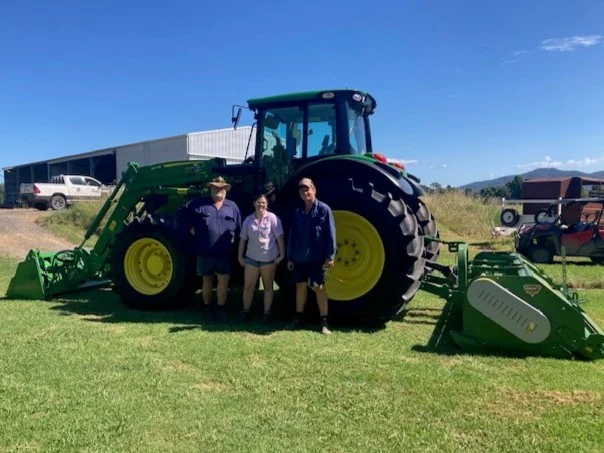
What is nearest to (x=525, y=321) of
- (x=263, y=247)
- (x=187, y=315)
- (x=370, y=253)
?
(x=370, y=253)

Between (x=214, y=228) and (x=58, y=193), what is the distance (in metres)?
22.2

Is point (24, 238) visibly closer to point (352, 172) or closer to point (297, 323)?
point (297, 323)

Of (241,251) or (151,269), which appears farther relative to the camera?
(151,269)

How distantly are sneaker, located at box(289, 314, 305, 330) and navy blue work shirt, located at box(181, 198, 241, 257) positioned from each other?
1.16 metres

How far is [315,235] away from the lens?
19.1ft

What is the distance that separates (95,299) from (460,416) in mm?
5945

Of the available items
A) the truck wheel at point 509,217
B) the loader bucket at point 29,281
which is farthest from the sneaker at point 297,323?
the truck wheel at point 509,217

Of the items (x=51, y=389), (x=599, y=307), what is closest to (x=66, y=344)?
(x=51, y=389)

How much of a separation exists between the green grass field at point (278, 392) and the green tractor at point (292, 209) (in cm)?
69

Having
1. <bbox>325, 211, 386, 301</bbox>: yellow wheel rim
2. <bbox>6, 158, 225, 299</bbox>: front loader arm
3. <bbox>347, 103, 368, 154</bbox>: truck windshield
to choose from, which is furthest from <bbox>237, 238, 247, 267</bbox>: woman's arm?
<bbox>347, 103, 368, 154</bbox>: truck windshield

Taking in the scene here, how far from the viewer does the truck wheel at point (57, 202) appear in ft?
83.6

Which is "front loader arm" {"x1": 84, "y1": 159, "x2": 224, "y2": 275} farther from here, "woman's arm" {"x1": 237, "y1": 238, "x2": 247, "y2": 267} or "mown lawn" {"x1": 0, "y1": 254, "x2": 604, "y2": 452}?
"mown lawn" {"x1": 0, "y1": 254, "x2": 604, "y2": 452}

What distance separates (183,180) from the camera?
7691mm

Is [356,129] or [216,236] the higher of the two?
[356,129]
